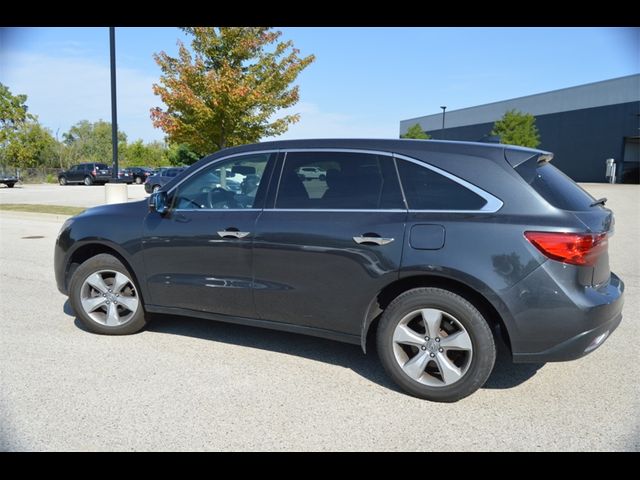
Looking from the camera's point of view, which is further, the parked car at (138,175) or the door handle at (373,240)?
the parked car at (138,175)

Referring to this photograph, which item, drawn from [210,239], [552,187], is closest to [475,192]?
[552,187]

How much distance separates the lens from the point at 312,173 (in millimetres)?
3908

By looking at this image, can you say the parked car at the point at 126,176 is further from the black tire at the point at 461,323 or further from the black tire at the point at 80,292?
the black tire at the point at 461,323

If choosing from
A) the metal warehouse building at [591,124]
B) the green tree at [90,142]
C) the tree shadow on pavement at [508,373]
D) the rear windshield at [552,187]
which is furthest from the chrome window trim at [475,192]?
the green tree at [90,142]

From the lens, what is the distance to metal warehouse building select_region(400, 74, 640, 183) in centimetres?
4791

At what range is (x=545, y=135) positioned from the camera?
2240 inches

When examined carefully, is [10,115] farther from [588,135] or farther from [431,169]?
[588,135]

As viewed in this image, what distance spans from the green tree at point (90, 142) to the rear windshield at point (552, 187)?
197 ft

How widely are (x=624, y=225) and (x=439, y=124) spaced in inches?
2480

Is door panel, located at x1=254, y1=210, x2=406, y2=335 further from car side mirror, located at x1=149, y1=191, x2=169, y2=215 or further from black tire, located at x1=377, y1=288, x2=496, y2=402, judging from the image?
car side mirror, located at x1=149, y1=191, x2=169, y2=215

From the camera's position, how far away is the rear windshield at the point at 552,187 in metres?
3.26

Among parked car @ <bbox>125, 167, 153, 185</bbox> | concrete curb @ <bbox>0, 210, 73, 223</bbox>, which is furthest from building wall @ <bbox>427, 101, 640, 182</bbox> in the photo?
concrete curb @ <bbox>0, 210, 73, 223</bbox>

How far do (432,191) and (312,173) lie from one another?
982mm
